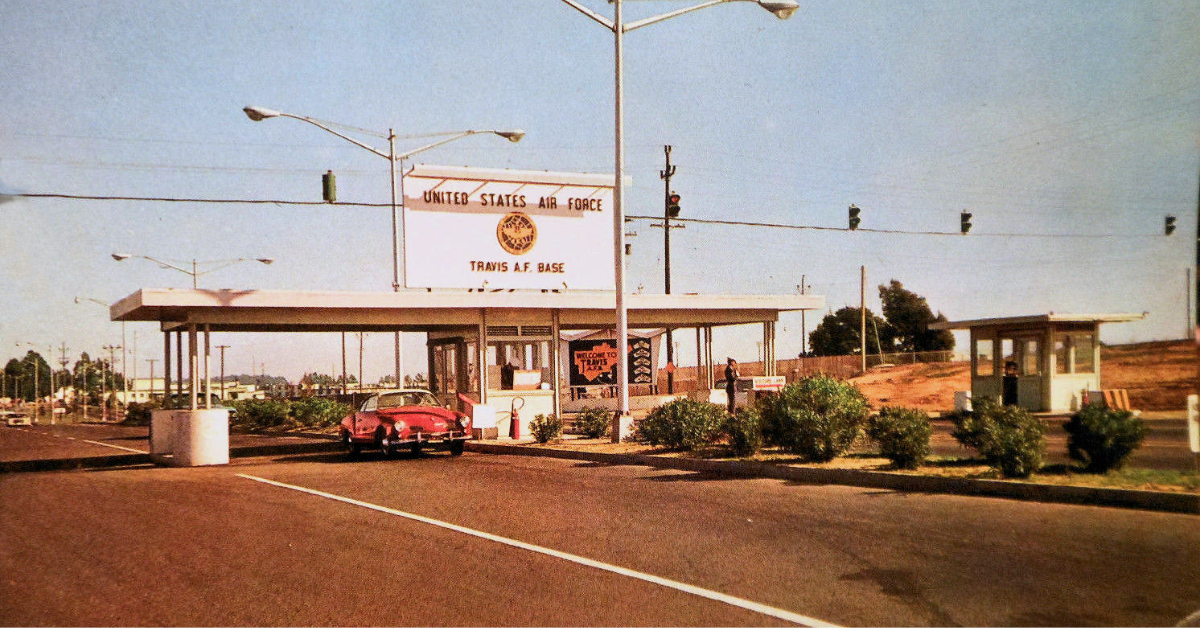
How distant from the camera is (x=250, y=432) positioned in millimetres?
42438

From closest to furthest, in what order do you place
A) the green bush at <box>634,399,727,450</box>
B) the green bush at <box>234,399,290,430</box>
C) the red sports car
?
the green bush at <box>634,399,727,450</box>, the red sports car, the green bush at <box>234,399,290,430</box>

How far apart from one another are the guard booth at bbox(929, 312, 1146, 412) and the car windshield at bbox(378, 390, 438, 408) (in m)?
15.5

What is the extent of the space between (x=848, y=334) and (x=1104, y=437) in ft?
245

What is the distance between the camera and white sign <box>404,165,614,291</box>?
25125 millimetres

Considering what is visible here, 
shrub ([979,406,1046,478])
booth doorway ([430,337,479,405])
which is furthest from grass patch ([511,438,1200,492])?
booth doorway ([430,337,479,405])

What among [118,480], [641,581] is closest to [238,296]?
[118,480]

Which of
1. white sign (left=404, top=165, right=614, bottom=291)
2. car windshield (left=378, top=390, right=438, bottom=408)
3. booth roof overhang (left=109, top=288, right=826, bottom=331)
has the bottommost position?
car windshield (left=378, top=390, right=438, bottom=408)

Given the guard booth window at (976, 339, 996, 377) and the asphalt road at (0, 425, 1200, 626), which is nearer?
the asphalt road at (0, 425, 1200, 626)

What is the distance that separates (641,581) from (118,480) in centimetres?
1392

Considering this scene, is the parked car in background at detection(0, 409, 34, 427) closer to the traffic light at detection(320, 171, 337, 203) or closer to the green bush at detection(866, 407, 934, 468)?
the traffic light at detection(320, 171, 337, 203)

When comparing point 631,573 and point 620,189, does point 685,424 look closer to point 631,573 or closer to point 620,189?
point 620,189

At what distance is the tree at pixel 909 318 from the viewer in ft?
260

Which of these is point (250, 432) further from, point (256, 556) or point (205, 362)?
point (256, 556)

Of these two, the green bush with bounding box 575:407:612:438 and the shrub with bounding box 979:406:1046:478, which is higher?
the shrub with bounding box 979:406:1046:478
